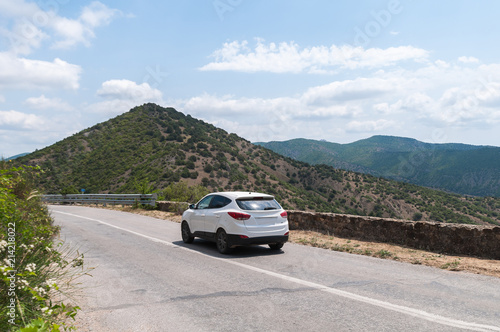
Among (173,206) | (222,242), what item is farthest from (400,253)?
(173,206)

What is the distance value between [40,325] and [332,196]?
8314 cm

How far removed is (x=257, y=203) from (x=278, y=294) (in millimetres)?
4320

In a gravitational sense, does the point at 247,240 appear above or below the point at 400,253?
above

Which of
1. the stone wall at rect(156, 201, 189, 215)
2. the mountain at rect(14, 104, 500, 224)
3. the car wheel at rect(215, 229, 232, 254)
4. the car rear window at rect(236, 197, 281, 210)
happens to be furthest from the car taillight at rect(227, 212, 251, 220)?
the mountain at rect(14, 104, 500, 224)

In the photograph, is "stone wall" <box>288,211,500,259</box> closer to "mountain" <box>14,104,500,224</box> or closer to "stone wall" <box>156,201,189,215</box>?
"stone wall" <box>156,201,189,215</box>

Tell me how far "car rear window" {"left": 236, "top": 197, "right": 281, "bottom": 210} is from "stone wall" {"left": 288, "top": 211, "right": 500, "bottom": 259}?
324cm

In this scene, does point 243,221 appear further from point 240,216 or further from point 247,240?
point 247,240

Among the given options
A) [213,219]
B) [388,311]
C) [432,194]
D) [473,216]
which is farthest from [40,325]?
[432,194]

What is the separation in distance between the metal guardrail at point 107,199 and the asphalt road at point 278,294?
1678cm

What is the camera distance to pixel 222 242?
1025 cm

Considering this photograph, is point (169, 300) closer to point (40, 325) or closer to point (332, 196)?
point (40, 325)

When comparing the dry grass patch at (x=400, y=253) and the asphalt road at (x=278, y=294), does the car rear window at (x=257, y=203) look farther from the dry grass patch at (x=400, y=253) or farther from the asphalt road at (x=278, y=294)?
the dry grass patch at (x=400, y=253)

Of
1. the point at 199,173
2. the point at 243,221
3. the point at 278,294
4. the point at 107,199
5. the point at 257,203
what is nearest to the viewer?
the point at 278,294

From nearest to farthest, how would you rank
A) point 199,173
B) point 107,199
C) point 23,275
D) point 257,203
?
1. point 23,275
2. point 257,203
3. point 107,199
4. point 199,173
